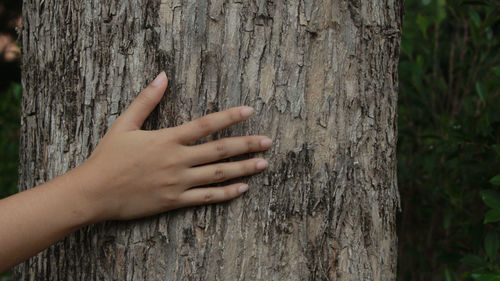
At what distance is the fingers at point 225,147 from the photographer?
1.31 metres

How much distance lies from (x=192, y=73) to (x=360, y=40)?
52 centimetres

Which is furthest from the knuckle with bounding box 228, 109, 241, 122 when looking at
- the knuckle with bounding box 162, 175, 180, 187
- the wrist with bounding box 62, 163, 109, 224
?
the wrist with bounding box 62, 163, 109, 224

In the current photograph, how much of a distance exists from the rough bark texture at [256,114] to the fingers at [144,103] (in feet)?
0.13

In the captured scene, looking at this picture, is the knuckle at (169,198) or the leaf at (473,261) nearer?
the knuckle at (169,198)

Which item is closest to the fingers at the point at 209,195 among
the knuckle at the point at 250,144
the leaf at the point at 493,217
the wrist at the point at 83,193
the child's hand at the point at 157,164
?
the child's hand at the point at 157,164

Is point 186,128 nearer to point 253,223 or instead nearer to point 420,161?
point 253,223

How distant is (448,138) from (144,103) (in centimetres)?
164

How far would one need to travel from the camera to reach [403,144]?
3.08 metres

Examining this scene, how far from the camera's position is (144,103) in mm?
1312

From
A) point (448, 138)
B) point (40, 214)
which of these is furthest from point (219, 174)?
point (448, 138)

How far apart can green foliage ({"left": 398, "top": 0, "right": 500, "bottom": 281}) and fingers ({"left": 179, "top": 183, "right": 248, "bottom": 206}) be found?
1269 mm

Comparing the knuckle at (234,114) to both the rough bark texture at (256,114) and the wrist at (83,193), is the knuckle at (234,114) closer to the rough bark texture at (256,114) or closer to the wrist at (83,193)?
the rough bark texture at (256,114)

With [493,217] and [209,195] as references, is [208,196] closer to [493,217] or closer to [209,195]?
[209,195]

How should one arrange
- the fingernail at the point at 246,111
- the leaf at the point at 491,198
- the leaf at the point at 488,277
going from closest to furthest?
the fingernail at the point at 246,111
the leaf at the point at 488,277
the leaf at the point at 491,198
